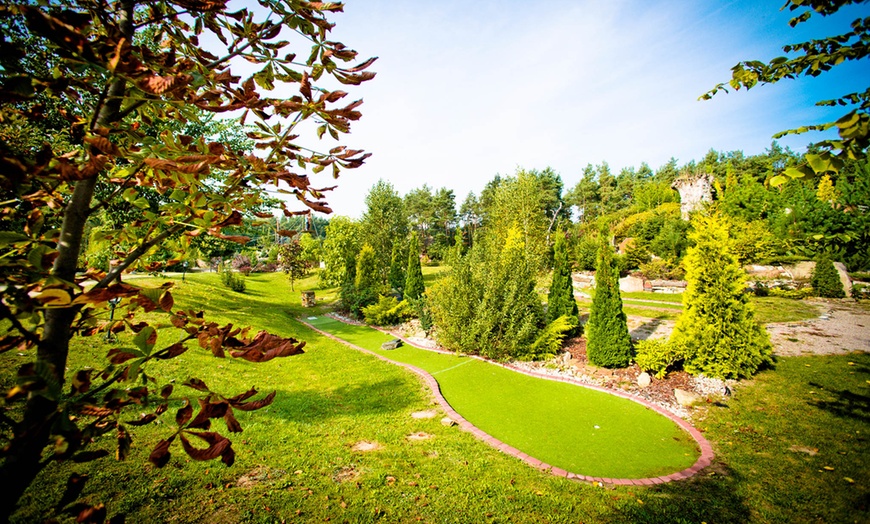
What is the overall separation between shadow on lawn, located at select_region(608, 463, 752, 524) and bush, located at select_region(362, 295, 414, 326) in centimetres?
1075

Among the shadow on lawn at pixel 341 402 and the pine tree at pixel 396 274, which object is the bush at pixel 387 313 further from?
the shadow on lawn at pixel 341 402

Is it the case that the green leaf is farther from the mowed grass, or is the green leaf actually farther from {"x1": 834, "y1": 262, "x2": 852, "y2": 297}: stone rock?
{"x1": 834, "y1": 262, "x2": 852, "y2": 297}: stone rock

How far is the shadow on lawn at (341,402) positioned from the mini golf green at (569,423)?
1.17 m

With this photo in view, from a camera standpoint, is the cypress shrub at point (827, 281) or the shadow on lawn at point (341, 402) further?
the cypress shrub at point (827, 281)

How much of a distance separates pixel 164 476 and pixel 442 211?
5290 centimetres

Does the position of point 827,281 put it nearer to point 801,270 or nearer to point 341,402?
point 801,270

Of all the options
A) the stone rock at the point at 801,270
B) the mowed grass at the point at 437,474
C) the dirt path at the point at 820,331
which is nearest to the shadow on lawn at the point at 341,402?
the mowed grass at the point at 437,474

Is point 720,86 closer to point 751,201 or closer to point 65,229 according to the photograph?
point 65,229

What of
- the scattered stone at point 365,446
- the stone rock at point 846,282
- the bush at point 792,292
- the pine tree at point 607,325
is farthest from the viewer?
the bush at point 792,292

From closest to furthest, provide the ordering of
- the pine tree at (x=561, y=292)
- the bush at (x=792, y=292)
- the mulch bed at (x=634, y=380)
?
the mulch bed at (x=634, y=380), the pine tree at (x=561, y=292), the bush at (x=792, y=292)

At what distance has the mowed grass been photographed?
3.46m

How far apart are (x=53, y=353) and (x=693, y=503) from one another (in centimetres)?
538

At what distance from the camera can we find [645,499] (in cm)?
384

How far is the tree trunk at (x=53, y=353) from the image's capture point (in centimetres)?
80
